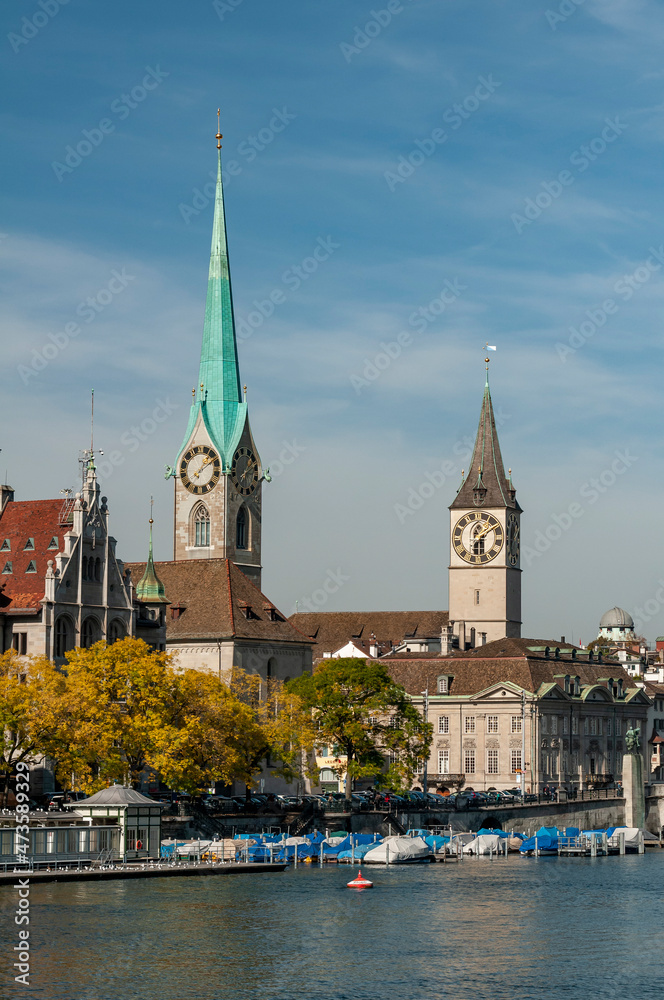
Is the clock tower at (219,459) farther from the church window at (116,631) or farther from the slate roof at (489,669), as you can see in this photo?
the church window at (116,631)

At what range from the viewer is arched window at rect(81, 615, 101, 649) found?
116 metres

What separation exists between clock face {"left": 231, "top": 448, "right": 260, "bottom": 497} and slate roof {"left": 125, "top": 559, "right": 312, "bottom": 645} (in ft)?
96.0

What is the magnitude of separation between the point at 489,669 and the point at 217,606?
40715 mm

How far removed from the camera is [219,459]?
17912 centimetres

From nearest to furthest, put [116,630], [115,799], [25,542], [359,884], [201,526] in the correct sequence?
[115,799] < [359,884] < [25,542] < [116,630] < [201,526]

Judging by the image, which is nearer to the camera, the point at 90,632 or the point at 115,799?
the point at 115,799

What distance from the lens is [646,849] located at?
140m

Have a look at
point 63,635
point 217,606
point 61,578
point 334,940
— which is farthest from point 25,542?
point 334,940

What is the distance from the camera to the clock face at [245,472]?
589 ft

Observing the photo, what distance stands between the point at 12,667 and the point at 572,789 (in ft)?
255

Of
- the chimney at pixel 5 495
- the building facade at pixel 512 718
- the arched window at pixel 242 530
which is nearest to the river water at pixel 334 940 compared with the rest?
the chimney at pixel 5 495

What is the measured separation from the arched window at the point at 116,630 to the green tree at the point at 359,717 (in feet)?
47.4

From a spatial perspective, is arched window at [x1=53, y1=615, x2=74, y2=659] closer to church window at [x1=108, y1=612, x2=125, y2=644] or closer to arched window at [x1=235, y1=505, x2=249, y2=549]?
church window at [x1=108, y1=612, x2=125, y2=644]

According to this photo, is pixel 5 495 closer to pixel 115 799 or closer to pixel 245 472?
pixel 115 799
